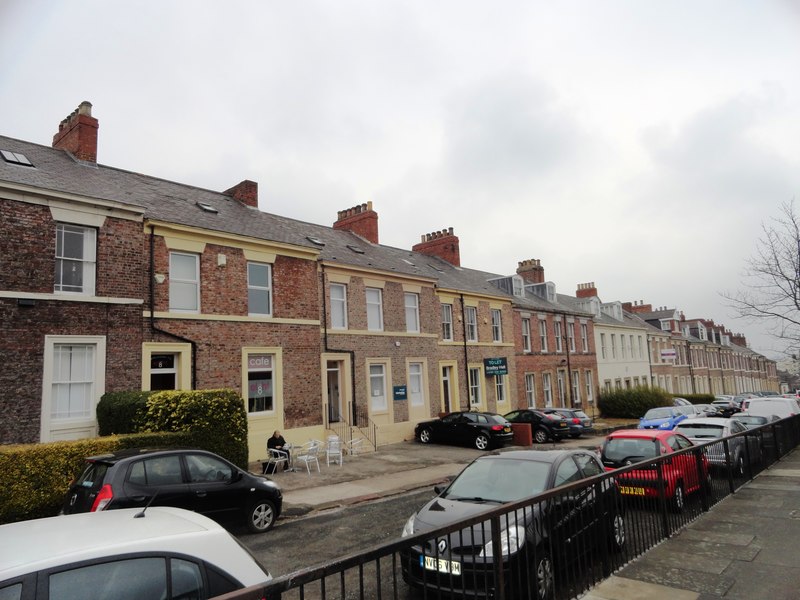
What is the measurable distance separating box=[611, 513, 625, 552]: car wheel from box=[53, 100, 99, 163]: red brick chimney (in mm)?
18446

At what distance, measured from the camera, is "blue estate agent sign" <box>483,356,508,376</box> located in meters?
28.2

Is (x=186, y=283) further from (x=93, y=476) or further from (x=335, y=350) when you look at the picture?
(x=93, y=476)

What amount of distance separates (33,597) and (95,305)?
12.4 m

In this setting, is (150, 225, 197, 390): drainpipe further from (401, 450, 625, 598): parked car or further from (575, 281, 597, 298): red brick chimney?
(575, 281, 597, 298): red brick chimney

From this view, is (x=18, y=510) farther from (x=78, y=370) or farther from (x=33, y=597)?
(x=33, y=597)

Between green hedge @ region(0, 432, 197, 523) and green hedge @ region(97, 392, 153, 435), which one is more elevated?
green hedge @ region(97, 392, 153, 435)

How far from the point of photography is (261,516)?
9.39m

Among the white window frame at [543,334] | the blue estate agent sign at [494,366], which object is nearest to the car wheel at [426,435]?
the blue estate agent sign at [494,366]

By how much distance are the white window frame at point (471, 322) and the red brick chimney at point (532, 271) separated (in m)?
12.5

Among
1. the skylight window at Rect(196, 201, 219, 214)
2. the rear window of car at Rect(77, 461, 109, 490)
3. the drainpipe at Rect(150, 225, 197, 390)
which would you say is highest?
the skylight window at Rect(196, 201, 219, 214)

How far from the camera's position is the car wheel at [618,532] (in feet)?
20.7

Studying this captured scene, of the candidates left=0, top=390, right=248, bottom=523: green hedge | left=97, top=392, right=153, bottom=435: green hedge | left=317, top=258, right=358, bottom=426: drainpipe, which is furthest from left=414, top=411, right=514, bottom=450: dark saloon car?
left=97, top=392, right=153, bottom=435: green hedge

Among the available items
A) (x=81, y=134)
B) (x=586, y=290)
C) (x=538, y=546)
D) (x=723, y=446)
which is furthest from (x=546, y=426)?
(x=586, y=290)

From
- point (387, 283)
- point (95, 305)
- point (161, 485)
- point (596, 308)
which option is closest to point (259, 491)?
point (161, 485)
